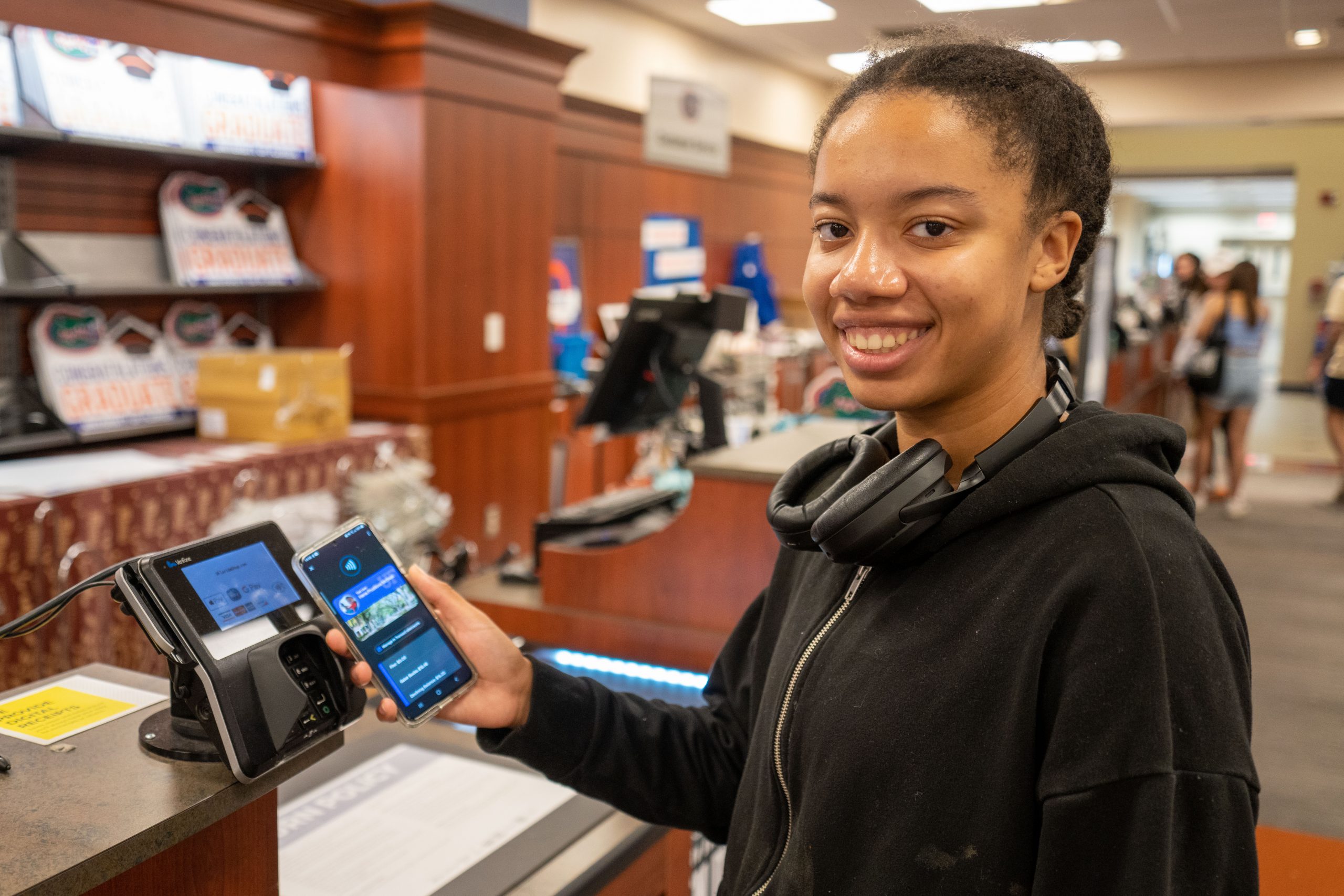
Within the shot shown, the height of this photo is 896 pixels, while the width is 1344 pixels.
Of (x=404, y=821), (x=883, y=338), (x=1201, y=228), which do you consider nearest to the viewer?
(x=883, y=338)

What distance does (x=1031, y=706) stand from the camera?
0.82 m

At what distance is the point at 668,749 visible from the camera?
1234 millimetres

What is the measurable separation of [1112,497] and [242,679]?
28.7 inches

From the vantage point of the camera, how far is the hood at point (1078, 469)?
2.83ft

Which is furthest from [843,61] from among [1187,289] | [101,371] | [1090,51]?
[101,371]

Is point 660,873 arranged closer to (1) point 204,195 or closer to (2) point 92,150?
(2) point 92,150

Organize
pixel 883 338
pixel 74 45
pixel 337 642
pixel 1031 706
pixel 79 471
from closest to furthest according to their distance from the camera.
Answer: pixel 1031 706 → pixel 883 338 → pixel 337 642 → pixel 79 471 → pixel 74 45

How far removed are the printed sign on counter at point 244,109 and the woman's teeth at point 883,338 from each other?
11.8 ft

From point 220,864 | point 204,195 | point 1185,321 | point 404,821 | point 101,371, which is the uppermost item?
point 204,195

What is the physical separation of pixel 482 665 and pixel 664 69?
26.0 ft

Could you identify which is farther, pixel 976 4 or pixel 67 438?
pixel 976 4

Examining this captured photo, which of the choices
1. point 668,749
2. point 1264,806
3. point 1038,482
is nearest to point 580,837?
point 668,749

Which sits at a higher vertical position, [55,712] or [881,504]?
[881,504]

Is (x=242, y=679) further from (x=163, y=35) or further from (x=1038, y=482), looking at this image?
(x=163, y=35)
